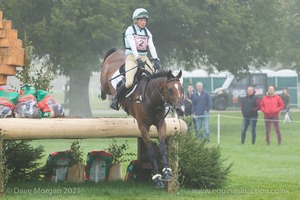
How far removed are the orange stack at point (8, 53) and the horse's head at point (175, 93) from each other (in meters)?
2.25

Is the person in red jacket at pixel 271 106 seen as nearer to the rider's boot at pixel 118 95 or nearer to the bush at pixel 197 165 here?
the bush at pixel 197 165

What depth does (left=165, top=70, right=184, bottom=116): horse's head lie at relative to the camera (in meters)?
10.9

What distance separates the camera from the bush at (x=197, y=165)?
42.5 ft

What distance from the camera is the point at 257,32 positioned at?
121 ft

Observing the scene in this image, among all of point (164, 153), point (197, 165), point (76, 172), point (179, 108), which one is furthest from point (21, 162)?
point (179, 108)

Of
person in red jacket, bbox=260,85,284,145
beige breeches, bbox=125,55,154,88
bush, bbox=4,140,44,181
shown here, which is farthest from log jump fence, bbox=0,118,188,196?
person in red jacket, bbox=260,85,284,145

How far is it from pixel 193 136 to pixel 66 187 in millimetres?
2362

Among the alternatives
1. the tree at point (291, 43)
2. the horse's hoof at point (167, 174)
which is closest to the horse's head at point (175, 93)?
the horse's hoof at point (167, 174)

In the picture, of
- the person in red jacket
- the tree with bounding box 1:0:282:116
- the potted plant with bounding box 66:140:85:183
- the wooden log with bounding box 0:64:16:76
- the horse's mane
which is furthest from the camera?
the tree with bounding box 1:0:282:116

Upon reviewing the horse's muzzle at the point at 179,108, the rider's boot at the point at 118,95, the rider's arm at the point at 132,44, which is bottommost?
the horse's muzzle at the point at 179,108

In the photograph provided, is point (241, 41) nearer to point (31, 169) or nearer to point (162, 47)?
point (162, 47)

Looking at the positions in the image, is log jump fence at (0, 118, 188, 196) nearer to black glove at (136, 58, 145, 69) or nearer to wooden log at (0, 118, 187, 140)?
wooden log at (0, 118, 187, 140)

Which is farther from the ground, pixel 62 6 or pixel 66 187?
pixel 62 6

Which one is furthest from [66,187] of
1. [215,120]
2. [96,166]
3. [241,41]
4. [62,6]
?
[215,120]
